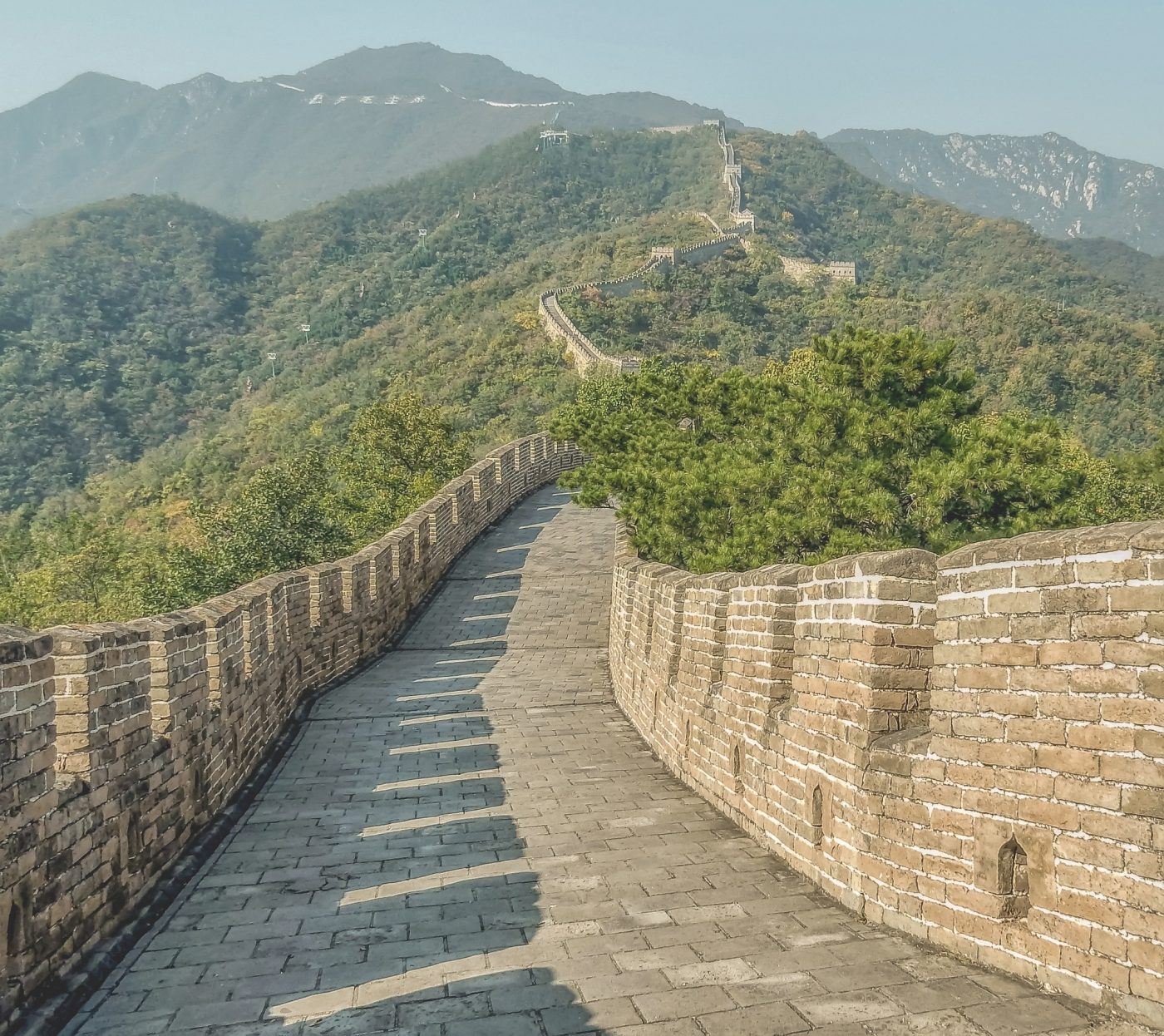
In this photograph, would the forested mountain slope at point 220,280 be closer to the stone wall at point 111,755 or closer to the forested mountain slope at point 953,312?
the forested mountain slope at point 953,312

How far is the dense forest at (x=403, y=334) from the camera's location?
102 feet

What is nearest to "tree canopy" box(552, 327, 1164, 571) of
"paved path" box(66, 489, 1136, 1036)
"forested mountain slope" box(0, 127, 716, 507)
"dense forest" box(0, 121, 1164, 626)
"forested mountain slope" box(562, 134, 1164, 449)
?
"dense forest" box(0, 121, 1164, 626)

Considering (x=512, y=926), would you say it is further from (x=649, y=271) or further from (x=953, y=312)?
(x=649, y=271)

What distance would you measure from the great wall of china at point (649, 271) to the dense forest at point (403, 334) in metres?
1.22

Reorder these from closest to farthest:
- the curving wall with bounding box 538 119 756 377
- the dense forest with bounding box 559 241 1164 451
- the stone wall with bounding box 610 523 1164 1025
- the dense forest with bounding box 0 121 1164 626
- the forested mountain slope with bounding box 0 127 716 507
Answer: the stone wall with bounding box 610 523 1164 1025 → the dense forest with bounding box 0 121 1164 626 → the curving wall with bounding box 538 119 756 377 → the dense forest with bounding box 559 241 1164 451 → the forested mountain slope with bounding box 0 127 716 507

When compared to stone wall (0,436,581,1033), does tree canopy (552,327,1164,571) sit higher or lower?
higher

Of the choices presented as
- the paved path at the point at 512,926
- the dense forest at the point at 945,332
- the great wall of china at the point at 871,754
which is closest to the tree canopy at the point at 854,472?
the paved path at the point at 512,926

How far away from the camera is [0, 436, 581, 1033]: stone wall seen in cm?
411

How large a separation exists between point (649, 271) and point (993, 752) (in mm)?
73509

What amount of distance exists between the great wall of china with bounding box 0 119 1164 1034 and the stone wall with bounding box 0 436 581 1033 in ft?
0.05

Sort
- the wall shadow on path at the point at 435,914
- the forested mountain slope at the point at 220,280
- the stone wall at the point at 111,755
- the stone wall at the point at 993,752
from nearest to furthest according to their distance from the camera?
the stone wall at the point at 993,752
the wall shadow on path at the point at 435,914
the stone wall at the point at 111,755
the forested mountain slope at the point at 220,280

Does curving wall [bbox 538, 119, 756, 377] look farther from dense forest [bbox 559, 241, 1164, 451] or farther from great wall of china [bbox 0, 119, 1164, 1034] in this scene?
great wall of china [bbox 0, 119, 1164, 1034]

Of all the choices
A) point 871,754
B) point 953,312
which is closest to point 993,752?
point 871,754

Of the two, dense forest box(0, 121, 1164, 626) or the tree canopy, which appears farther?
dense forest box(0, 121, 1164, 626)
